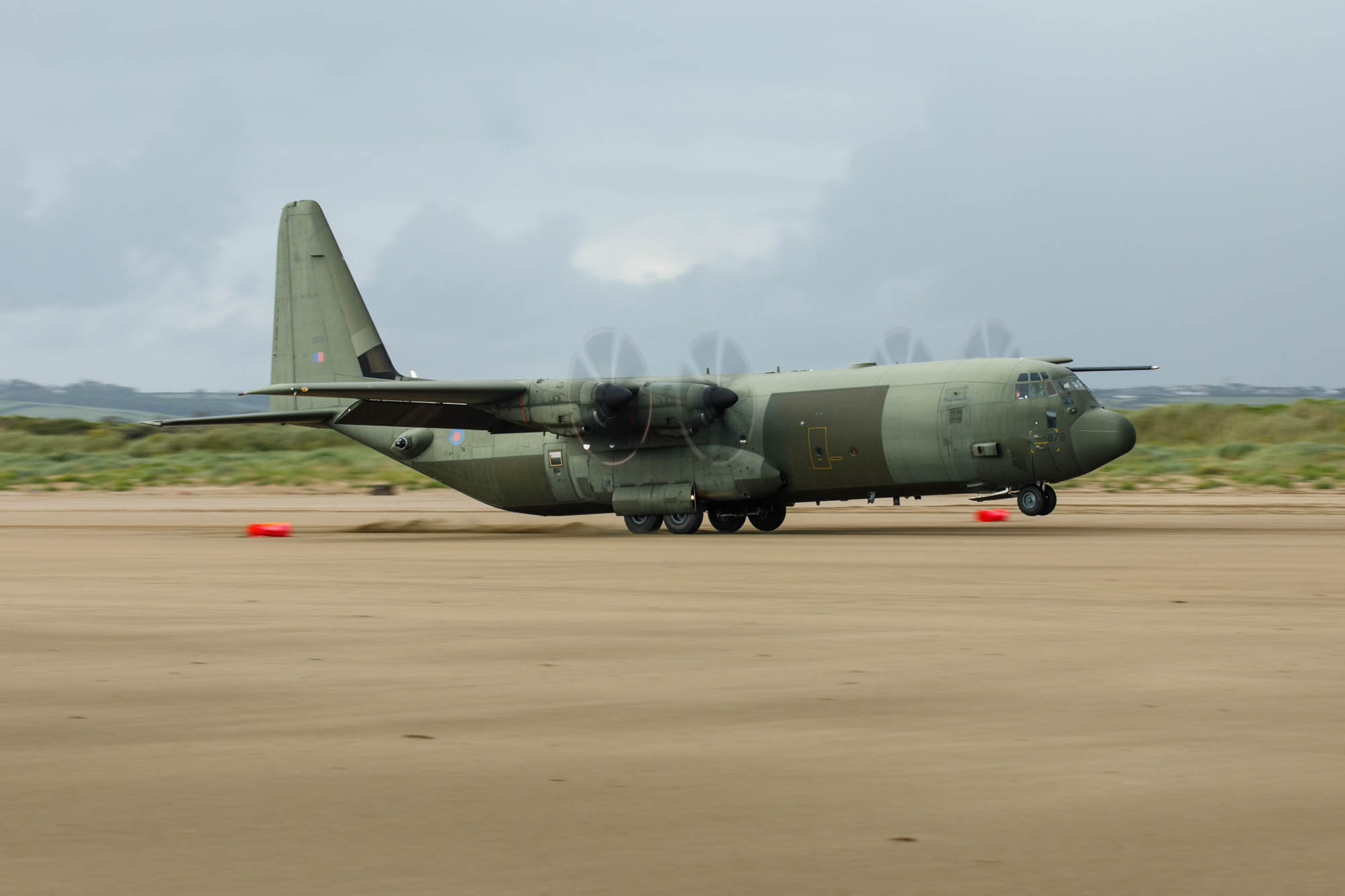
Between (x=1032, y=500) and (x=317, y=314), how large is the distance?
19465 mm

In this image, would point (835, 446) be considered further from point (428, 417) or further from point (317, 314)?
point (317, 314)

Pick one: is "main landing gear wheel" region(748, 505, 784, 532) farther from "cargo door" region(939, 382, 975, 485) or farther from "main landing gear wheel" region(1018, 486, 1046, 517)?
"main landing gear wheel" region(1018, 486, 1046, 517)

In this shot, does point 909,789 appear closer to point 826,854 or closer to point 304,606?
point 826,854

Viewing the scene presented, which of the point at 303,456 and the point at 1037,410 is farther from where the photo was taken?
the point at 303,456

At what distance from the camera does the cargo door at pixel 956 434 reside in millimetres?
27953

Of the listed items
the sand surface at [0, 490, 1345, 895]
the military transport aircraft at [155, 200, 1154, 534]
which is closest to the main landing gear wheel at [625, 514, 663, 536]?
the military transport aircraft at [155, 200, 1154, 534]

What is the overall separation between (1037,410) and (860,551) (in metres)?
7.28

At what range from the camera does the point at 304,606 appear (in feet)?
46.7

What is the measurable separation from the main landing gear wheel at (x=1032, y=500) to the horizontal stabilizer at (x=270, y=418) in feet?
55.0

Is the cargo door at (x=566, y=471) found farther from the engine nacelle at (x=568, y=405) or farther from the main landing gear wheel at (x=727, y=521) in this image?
the main landing gear wheel at (x=727, y=521)

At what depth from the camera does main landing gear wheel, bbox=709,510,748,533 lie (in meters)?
32.1

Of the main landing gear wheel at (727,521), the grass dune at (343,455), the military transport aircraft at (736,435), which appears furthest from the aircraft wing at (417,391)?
the grass dune at (343,455)

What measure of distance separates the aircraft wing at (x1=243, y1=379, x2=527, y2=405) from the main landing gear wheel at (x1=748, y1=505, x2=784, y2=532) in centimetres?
616

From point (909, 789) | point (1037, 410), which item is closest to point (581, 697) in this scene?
point (909, 789)
